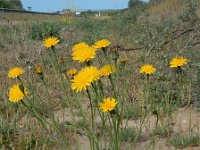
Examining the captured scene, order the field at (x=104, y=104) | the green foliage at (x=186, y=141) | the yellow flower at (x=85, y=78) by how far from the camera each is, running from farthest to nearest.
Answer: the green foliage at (x=186, y=141), the field at (x=104, y=104), the yellow flower at (x=85, y=78)

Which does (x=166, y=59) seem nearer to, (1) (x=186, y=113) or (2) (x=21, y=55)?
(1) (x=186, y=113)

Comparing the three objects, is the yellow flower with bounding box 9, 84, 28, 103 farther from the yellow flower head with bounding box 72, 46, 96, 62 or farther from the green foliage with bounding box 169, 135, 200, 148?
the green foliage with bounding box 169, 135, 200, 148

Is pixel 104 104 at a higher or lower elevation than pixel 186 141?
higher

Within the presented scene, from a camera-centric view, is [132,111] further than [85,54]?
Yes

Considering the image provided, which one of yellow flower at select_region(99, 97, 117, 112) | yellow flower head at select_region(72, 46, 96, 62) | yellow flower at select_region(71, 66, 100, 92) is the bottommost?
yellow flower at select_region(99, 97, 117, 112)

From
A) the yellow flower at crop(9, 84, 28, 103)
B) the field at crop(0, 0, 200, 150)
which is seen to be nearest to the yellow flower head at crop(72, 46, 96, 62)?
the field at crop(0, 0, 200, 150)

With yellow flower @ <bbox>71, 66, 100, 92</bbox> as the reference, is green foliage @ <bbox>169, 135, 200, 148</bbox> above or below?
below

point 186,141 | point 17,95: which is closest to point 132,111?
point 186,141

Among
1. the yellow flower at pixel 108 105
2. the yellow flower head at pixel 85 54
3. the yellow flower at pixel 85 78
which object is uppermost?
the yellow flower head at pixel 85 54

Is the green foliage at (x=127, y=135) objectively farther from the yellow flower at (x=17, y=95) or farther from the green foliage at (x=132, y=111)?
the yellow flower at (x=17, y=95)

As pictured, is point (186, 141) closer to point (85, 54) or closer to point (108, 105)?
point (108, 105)

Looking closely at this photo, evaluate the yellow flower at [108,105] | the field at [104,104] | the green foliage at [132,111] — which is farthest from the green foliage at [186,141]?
the yellow flower at [108,105]

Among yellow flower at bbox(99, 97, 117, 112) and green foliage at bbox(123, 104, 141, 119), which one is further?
green foliage at bbox(123, 104, 141, 119)

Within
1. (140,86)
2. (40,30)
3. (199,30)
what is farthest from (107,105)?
(40,30)
